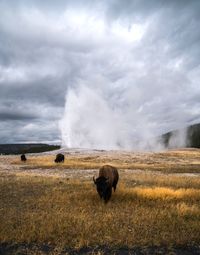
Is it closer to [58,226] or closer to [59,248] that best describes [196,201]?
[58,226]

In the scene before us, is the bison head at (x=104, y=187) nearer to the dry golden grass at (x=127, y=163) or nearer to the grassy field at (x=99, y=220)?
the grassy field at (x=99, y=220)

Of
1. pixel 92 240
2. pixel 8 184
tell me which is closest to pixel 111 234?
pixel 92 240

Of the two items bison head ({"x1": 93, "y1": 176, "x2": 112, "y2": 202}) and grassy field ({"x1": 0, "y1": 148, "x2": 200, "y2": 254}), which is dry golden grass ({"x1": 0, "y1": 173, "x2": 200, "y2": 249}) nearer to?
grassy field ({"x1": 0, "y1": 148, "x2": 200, "y2": 254})

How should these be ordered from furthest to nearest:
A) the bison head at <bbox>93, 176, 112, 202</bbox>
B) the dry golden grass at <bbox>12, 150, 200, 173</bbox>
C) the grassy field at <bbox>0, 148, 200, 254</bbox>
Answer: the dry golden grass at <bbox>12, 150, 200, 173</bbox> → the bison head at <bbox>93, 176, 112, 202</bbox> → the grassy field at <bbox>0, 148, 200, 254</bbox>

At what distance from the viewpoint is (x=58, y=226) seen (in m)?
11.6

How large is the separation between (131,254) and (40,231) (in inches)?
126

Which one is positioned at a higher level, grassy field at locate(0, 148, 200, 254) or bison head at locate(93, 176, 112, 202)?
bison head at locate(93, 176, 112, 202)

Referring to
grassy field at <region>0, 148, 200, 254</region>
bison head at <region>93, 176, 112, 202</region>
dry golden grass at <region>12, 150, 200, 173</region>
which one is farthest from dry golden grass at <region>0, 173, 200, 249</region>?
dry golden grass at <region>12, 150, 200, 173</region>

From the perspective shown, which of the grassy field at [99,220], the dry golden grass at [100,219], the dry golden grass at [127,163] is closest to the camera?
the grassy field at [99,220]

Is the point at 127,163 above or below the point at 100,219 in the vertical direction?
above

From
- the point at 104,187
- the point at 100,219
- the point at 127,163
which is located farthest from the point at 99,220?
the point at 127,163

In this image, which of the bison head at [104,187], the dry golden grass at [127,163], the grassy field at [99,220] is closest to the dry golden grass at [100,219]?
the grassy field at [99,220]

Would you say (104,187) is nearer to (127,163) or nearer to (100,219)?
(100,219)

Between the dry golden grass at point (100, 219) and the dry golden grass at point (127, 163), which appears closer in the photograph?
the dry golden grass at point (100, 219)
